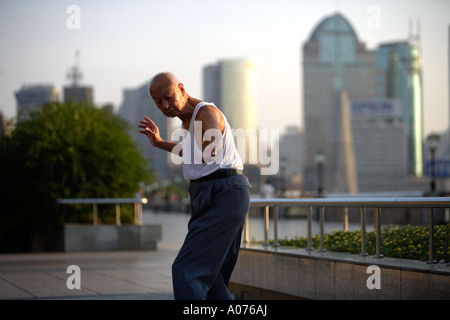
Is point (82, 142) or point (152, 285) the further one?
point (82, 142)

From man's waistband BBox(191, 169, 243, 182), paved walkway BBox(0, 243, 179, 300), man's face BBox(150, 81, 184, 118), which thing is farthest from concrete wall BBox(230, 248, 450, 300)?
man's face BBox(150, 81, 184, 118)

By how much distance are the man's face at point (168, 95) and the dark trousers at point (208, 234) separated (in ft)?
1.67

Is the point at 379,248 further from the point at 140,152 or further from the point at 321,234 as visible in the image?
the point at 140,152

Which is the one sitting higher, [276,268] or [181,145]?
[181,145]

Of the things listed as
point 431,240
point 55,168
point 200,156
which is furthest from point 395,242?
point 55,168

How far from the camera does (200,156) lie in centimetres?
459

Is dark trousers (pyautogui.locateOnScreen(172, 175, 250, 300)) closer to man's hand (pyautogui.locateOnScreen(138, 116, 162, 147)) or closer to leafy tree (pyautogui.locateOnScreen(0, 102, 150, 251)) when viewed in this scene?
man's hand (pyautogui.locateOnScreen(138, 116, 162, 147))

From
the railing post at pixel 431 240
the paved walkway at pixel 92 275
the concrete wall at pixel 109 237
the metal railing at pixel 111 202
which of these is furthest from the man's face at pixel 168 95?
the concrete wall at pixel 109 237

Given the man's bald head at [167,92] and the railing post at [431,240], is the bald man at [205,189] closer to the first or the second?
the man's bald head at [167,92]

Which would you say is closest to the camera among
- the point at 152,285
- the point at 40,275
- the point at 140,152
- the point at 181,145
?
the point at 181,145

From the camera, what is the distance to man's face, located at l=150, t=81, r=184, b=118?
453 centimetres

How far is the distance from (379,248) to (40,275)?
5.18 meters
